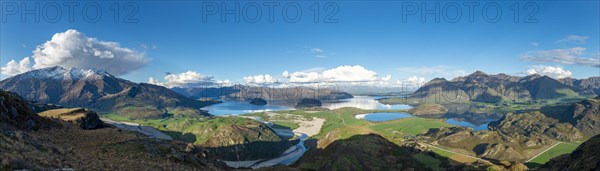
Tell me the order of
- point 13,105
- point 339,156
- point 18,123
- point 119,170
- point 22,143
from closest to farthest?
point 22,143 < point 119,170 < point 18,123 < point 13,105 < point 339,156

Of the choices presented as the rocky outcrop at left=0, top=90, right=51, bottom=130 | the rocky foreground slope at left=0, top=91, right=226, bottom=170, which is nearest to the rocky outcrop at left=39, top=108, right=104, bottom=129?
the rocky foreground slope at left=0, top=91, right=226, bottom=170

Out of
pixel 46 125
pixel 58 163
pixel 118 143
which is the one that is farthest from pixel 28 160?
pixel 46 125

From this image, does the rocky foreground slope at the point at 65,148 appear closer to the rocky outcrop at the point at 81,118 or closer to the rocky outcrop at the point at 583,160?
the rocky outcrop at the point at 81,118

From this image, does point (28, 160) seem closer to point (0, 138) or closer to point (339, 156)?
point (0, 138)

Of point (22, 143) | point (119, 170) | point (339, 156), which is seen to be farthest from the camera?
point (339, 156)

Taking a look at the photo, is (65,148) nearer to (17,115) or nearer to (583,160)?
(17,115)

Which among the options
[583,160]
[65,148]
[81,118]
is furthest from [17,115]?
[583,160]
